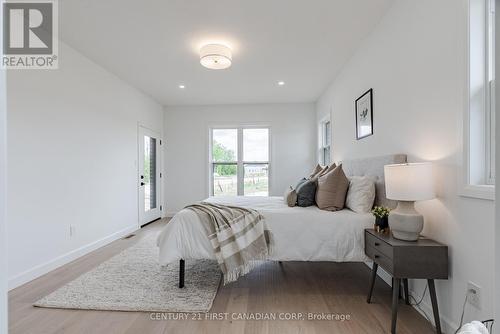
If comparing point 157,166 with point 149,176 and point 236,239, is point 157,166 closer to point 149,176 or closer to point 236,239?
point 149,176

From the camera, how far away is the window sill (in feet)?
4.47

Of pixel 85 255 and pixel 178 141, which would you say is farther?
pixel 178 141

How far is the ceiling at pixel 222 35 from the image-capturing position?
94.7 inches

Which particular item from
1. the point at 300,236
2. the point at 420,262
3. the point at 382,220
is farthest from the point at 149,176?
the point at 420,262

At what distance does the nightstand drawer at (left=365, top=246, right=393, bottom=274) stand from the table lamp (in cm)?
18

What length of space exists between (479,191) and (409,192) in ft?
Answer: 1.15

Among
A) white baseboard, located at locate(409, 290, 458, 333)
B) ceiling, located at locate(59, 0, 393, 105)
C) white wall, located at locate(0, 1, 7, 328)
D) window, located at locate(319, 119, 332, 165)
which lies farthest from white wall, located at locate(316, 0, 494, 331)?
window, located at locate(319, 119, 332, 165)

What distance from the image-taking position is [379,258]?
187cm

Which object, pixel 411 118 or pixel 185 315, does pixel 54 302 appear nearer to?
pixel 185 315

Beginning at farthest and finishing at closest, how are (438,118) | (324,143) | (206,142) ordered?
(206,142) → (324,143) → (438,118)

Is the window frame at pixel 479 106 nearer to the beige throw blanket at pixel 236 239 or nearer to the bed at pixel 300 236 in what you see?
the bed at pixel 300 236

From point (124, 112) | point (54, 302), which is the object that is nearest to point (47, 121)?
point (124, 112)

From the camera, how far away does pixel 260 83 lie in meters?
4.48

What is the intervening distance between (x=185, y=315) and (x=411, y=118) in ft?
7.92
